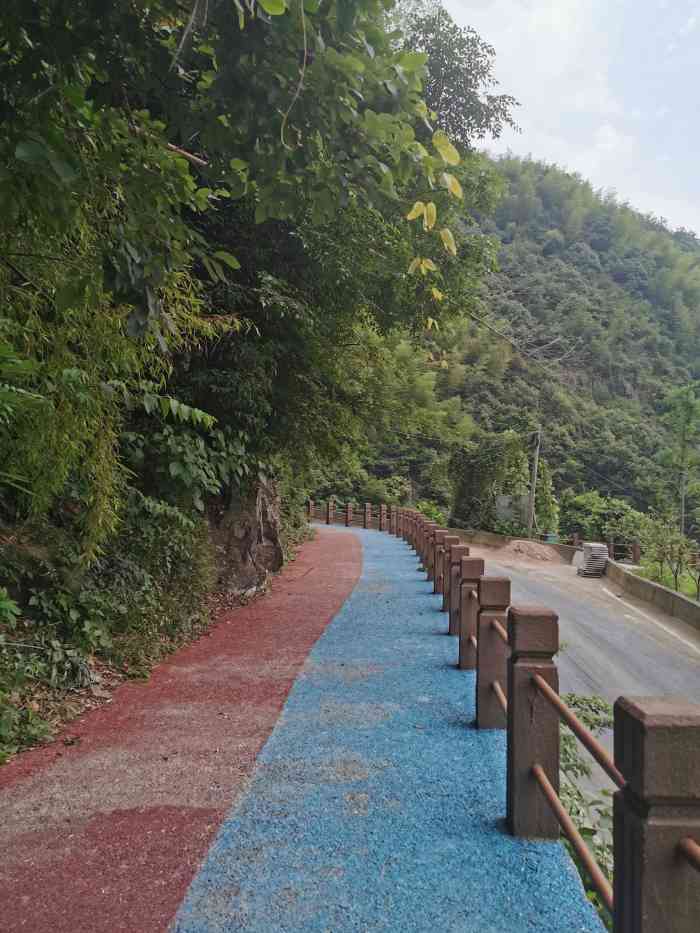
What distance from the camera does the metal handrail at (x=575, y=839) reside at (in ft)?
6.25

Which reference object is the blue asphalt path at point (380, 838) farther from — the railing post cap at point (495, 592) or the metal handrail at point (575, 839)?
the railing post cap at point (495, 592)

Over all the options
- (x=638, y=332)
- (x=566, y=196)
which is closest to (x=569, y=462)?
(x=638, y=332)

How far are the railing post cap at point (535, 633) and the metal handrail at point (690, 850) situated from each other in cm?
115

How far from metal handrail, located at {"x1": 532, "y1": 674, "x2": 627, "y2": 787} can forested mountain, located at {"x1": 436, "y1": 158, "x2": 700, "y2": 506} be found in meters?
24.5

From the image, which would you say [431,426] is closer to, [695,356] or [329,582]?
[329,582]

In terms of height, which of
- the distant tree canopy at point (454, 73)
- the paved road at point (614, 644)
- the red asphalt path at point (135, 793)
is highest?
the distant tree canopy at point (454, 73)

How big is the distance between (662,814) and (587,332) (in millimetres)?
64043

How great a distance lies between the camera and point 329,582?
10.7 m

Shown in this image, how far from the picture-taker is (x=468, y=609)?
5039 millimetres

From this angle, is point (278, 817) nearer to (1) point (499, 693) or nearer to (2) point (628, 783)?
(1) point (499, 693)

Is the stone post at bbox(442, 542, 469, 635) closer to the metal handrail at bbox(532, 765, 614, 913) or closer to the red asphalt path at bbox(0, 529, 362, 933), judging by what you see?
the red asphalt path at bbox(0, 529, 362, 933)

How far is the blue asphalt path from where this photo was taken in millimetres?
2176

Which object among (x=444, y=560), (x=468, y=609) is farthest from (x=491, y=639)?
(x=444, y=560)

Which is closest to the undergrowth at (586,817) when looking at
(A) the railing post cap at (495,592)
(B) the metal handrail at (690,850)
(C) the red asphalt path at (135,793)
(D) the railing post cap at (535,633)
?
(D) the railing post cap at (535,633)
